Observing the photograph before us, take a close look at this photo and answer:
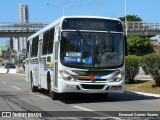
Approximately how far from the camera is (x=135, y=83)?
26.1 m

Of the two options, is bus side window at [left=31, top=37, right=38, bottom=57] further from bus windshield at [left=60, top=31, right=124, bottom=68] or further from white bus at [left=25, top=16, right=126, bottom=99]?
bus windshield at [left=60, top=31, right=124, bottom=68]

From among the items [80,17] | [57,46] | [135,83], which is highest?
[80,17]

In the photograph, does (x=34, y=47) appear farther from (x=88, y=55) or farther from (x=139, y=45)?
(x=139, y=45)

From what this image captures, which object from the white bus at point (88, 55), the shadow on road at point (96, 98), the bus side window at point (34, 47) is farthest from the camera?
the bus side window at point (34, 47)

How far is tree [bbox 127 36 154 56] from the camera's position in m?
108

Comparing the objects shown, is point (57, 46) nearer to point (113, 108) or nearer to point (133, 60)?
point (113, 108)

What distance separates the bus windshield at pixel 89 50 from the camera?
636 inches

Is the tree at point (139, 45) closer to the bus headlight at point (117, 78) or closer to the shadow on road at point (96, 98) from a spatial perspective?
the shadow on road at point (96, 98)

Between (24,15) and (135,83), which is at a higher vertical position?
(24,15)

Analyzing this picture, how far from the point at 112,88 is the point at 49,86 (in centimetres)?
317

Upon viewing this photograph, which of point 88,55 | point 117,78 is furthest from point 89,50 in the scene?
point 117,78

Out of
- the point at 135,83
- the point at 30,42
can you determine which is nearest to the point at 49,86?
the point at 30,42

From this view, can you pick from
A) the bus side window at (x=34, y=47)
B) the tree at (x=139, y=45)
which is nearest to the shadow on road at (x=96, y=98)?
the bus side window at (x=34, y=47)

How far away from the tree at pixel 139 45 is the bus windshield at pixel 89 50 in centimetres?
9145
